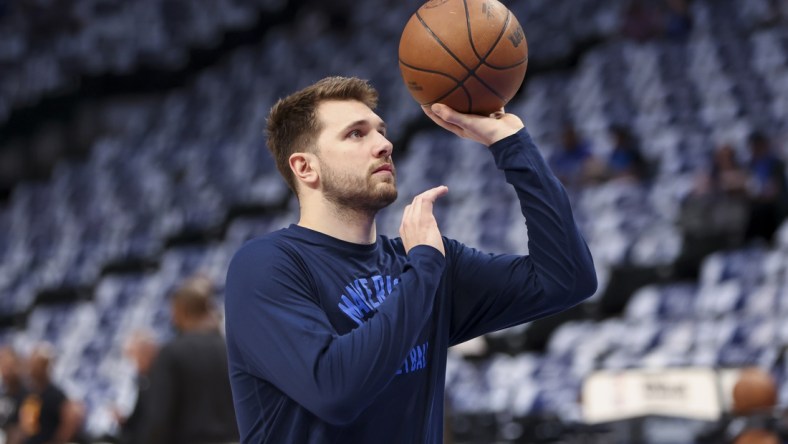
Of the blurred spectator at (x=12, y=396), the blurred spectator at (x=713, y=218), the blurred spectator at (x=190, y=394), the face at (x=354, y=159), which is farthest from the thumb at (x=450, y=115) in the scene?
the blurred spectator at (x=713, y=218)

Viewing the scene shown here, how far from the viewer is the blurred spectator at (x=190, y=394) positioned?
5227 mm

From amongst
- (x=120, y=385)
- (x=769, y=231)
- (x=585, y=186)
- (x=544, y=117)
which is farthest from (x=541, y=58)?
(x=120, y=385)

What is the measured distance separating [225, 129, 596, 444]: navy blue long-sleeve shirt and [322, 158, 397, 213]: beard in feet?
0.32

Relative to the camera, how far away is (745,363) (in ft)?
25.6

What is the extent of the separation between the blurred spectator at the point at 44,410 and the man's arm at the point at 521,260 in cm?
497

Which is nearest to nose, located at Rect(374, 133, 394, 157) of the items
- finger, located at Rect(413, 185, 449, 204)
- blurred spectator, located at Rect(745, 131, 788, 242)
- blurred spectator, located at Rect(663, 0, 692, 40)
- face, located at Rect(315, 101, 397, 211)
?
face, located at Rect(315, 101, 397, 211)

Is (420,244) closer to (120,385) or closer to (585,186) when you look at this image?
(585,186)

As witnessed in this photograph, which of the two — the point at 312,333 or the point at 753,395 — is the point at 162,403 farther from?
the point at 312,333

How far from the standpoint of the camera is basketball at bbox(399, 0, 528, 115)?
296cm

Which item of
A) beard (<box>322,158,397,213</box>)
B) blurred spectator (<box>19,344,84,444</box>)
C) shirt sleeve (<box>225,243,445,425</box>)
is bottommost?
blurred spectator (<box>19,344,84,444</box>)

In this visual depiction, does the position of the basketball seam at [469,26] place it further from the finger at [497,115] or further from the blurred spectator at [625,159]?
the blurred spectator at [625,159]

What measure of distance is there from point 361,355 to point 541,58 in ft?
39.6

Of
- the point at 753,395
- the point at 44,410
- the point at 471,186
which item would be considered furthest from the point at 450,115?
the point at 471,186

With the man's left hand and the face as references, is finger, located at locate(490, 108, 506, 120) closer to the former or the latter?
the man's left hand
